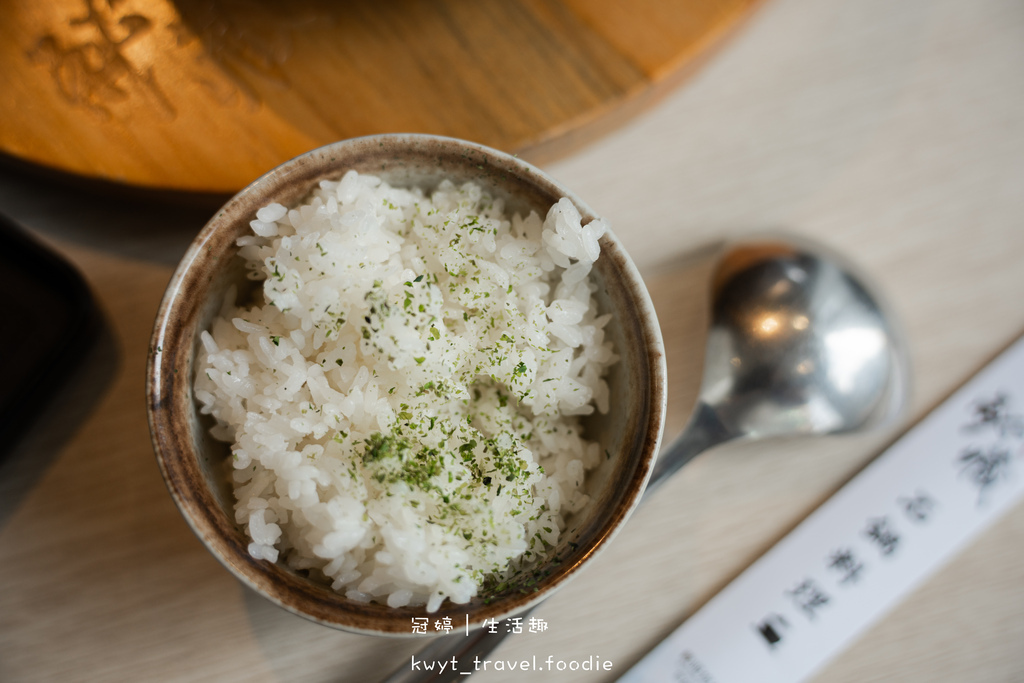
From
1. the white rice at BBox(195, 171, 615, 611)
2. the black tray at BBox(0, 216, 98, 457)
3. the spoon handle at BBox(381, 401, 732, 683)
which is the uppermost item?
the black tray at BBox(0, 216, 98, 457)

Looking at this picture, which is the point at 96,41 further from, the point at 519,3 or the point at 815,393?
the point at 815,393

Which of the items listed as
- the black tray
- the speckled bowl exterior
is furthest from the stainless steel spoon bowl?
the black tray

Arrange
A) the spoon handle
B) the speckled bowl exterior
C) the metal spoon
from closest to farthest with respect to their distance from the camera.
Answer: the speckled bowl exterior, the spoon handle, the metal spoon

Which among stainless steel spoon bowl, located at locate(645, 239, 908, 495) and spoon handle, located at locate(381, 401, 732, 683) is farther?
stainless steel spoon bowl, located at locate(645, 239, 908, 495)

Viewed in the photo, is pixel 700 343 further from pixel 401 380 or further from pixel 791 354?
pixel 401 380

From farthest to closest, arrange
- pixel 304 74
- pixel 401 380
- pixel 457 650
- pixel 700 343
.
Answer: pixel 700 343, pixel 304 74, pixel 457 650, pixel 401 380

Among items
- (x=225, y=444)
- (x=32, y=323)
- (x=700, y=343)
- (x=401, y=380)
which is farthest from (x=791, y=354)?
(x=32, y=323)

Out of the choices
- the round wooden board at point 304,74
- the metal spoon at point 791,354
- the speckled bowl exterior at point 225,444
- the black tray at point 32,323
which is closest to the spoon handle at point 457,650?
the metal spoon at point 791,354

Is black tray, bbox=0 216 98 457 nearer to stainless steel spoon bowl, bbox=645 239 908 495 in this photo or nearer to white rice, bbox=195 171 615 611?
white rice, bbox=195 171 615 611
